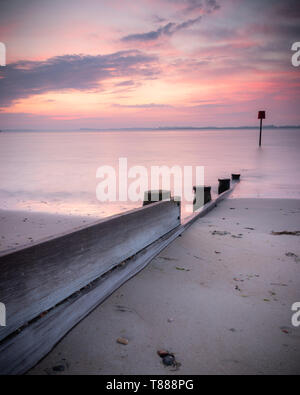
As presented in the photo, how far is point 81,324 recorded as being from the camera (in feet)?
6.44

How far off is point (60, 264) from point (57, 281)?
0.10 m

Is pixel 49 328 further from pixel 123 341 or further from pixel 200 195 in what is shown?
pixel 200 195

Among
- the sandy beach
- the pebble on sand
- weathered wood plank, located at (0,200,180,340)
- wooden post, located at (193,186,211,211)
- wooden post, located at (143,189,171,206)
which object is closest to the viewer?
weathered wood plank, located at (0,200,180,340)

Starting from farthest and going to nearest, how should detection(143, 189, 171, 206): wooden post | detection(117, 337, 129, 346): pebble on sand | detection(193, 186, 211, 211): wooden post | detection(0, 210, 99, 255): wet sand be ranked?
1. detection(193, 186, 211, 211): wooden post
2. detection(0, 210, 99, 255): wet sand
3. detection(143, 189, 171, 206): wooden post
4. detection(117, 337, 129, 346): pebble on sand

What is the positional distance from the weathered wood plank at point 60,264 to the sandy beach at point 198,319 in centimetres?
33

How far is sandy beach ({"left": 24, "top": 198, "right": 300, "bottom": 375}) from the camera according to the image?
1.71 m

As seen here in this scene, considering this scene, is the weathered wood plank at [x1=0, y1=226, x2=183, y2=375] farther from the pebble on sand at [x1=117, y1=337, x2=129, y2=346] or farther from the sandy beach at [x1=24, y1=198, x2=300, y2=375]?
the pebble on sand at [x1=117, y1=337, x2=129, y2=346]

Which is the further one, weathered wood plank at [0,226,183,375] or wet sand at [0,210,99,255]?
wet sand at [0,210,99,255]

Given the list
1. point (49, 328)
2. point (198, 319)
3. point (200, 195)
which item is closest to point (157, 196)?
point (198, 319)

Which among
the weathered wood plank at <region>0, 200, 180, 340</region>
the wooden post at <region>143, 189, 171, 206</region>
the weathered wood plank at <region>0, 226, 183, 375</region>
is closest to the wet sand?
the wooden post at <region>143, 189, 171, 206</region>

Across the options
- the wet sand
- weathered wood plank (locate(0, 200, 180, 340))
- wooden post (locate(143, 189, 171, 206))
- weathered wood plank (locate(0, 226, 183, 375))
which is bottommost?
the wet sand

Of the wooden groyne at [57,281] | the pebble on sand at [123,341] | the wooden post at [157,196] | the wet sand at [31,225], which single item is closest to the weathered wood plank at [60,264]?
the wooden groyne at [57,281]

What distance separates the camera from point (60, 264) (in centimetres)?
173
